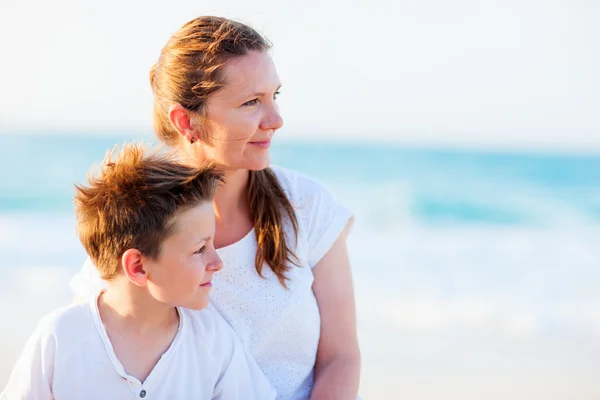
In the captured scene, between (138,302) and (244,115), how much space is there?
707mm

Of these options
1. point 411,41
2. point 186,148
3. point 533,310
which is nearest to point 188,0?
point 411,41

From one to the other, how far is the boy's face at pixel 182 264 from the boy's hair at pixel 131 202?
0.02 m

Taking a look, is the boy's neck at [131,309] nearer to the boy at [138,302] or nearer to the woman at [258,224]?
the boy at [138,302]

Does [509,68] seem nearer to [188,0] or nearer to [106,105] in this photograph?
[188,0]

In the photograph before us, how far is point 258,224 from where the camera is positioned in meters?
3.00

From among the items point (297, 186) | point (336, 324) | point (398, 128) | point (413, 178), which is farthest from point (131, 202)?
point (398, 128)

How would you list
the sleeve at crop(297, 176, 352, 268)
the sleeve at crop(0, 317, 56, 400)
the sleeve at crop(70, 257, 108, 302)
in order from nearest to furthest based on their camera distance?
the sleeve at crop(0, 317, 56, 400)
the sleeve at crop(70, 257, 108, 302)
the sleeve at crop(297, 176, 352, 268)

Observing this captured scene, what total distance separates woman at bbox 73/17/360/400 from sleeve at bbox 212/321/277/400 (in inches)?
4.1

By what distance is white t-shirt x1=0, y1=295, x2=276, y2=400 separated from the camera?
98.6 inches

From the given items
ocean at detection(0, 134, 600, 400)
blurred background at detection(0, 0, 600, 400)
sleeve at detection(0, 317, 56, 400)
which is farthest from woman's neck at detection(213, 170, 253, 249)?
blurred background at detection(0, 0, 600, 400)

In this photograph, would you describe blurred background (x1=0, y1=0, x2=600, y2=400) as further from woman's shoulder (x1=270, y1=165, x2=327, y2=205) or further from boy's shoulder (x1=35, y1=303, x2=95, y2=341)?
boy's shoulder (x1=35, y1=303, x2=95, y2=341)

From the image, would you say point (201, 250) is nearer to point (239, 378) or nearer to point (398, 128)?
point (239, 378)

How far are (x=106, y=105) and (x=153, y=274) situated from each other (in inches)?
483

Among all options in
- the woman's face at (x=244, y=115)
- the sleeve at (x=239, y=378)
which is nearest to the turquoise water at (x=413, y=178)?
the woman's face at (x=244, y=115)
